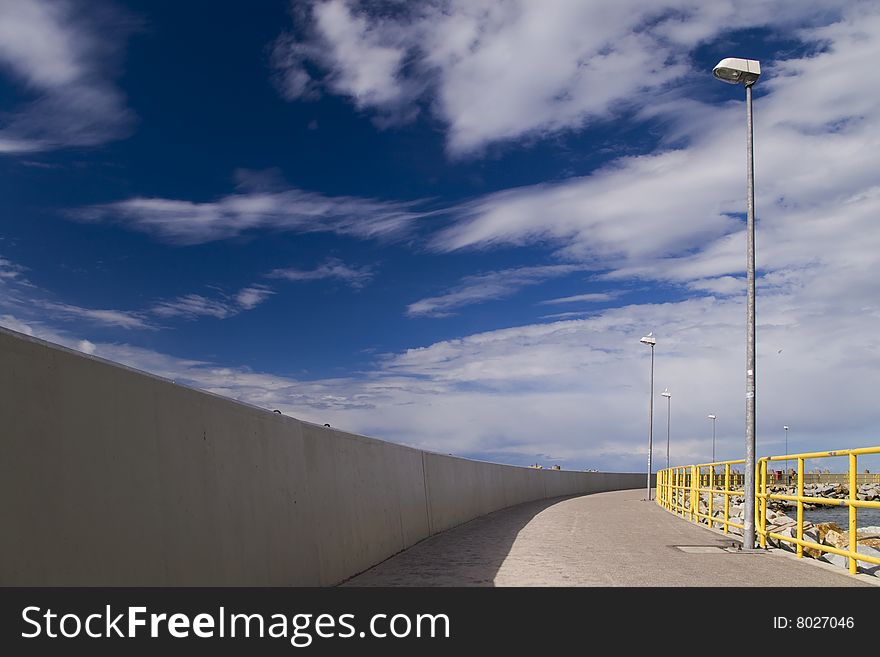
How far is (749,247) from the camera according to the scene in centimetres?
1498

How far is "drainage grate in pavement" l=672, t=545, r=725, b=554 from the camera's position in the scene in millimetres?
13367

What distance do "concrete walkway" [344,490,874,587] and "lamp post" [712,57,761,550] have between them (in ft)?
4.97

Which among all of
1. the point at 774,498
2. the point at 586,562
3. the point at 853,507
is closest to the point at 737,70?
the point at 774,498

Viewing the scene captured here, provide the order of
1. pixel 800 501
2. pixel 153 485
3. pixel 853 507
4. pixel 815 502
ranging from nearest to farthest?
pixel 153 485
pixel 853 507
pixel 815 502
pixel 800 501

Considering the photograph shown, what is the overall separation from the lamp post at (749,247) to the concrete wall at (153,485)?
7.60 meters

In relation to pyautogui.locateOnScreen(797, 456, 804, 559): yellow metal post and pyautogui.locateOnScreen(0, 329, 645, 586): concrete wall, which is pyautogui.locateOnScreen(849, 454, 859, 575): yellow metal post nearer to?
pyautogui.locateOnScreen(797, 456, 804, 559): yellow metal post

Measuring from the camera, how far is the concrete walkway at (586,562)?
9570 millimetres

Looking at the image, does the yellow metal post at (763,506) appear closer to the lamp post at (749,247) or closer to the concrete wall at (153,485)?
the lamp post at (749,247)

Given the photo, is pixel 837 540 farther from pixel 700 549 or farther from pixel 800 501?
pixel 800 501

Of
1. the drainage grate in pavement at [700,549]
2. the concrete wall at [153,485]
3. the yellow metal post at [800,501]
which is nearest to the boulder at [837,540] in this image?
the drainage grate in pavement at [700,549]

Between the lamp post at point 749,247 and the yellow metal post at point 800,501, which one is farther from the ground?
the lamp post at point 749,247

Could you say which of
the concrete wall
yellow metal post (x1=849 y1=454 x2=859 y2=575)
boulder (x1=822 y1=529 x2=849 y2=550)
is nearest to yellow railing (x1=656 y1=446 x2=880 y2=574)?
yellow metal post (x1=849 y1=454 x2=859 y2=575)

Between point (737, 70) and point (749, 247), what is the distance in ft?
10.7
